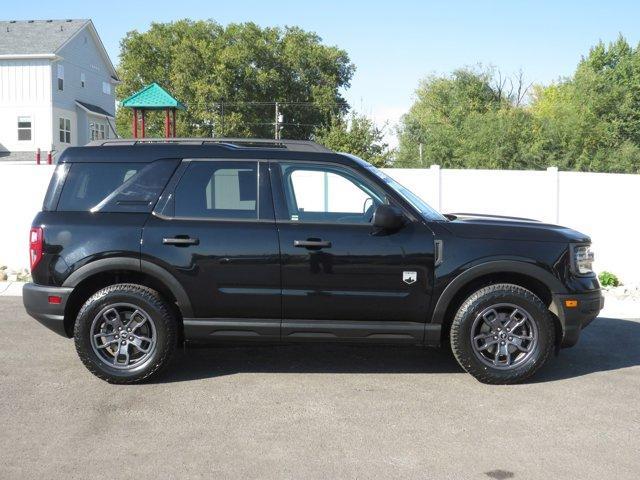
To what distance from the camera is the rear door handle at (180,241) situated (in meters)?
5.44

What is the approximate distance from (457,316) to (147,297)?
2525 millimetres

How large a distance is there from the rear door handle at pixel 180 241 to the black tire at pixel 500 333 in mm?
2213

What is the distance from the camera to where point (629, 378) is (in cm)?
582

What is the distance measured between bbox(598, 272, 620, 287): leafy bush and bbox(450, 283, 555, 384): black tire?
21.7 ft

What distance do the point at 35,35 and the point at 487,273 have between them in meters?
40.1

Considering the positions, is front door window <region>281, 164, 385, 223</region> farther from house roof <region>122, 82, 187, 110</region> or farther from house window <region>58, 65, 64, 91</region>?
house window <region>58, 65, 64, 91</region>

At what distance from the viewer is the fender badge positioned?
17.8ft

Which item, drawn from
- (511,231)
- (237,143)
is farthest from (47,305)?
(511,231)

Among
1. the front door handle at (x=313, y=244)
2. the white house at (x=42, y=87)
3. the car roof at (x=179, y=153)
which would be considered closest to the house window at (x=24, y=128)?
the white house at (x=42, y=87)

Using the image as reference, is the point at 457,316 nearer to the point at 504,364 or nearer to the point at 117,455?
the point at 504,364

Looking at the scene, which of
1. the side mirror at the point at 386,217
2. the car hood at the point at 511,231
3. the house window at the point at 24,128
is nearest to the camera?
the side mirror at the point at 386,217

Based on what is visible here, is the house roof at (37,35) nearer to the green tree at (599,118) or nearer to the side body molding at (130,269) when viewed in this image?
the green tree at (599,118)

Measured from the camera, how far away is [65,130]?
3931 cm

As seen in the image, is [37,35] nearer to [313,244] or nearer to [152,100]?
[152,100]
